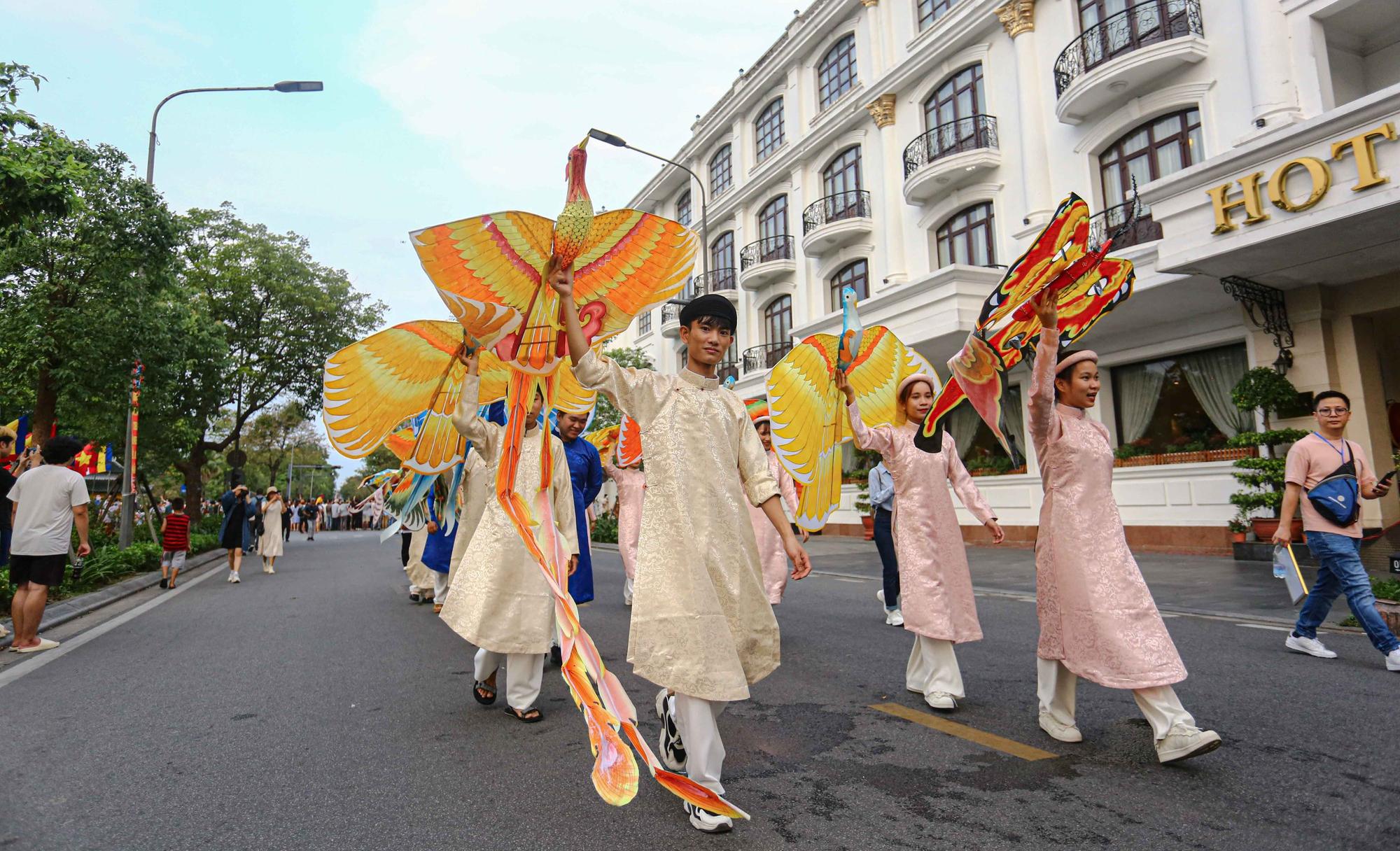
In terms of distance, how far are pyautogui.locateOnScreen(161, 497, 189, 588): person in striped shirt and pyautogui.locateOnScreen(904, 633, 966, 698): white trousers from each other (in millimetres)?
10618

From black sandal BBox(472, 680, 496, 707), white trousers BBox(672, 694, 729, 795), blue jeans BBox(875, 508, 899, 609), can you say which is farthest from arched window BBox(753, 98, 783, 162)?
white trousers BBox(672, 694, 729, 795)

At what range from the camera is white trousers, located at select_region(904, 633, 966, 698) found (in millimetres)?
3867

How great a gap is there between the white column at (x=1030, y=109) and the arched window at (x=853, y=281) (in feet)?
15.5

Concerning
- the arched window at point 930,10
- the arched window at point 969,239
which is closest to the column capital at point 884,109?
the arched window at point 930,10

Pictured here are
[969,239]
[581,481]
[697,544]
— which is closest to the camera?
[697,544]

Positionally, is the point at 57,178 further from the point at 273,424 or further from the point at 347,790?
the point at 273,424

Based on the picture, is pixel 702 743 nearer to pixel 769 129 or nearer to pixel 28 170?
pixel 28 170

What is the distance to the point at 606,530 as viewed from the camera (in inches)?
825

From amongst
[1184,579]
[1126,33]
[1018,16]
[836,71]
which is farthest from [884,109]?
[1184,579]

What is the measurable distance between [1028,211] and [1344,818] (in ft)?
45.7

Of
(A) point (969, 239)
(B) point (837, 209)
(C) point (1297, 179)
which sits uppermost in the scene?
(B) point (837, 209)

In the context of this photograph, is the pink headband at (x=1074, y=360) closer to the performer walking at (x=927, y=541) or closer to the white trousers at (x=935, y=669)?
the performer walking at (x=927, y=541)

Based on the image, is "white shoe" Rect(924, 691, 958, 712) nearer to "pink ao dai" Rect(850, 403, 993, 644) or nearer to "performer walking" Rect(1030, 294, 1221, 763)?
"pink ao dai" Rect(850, 403, 993, 644)

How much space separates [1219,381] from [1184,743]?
38.2ft
